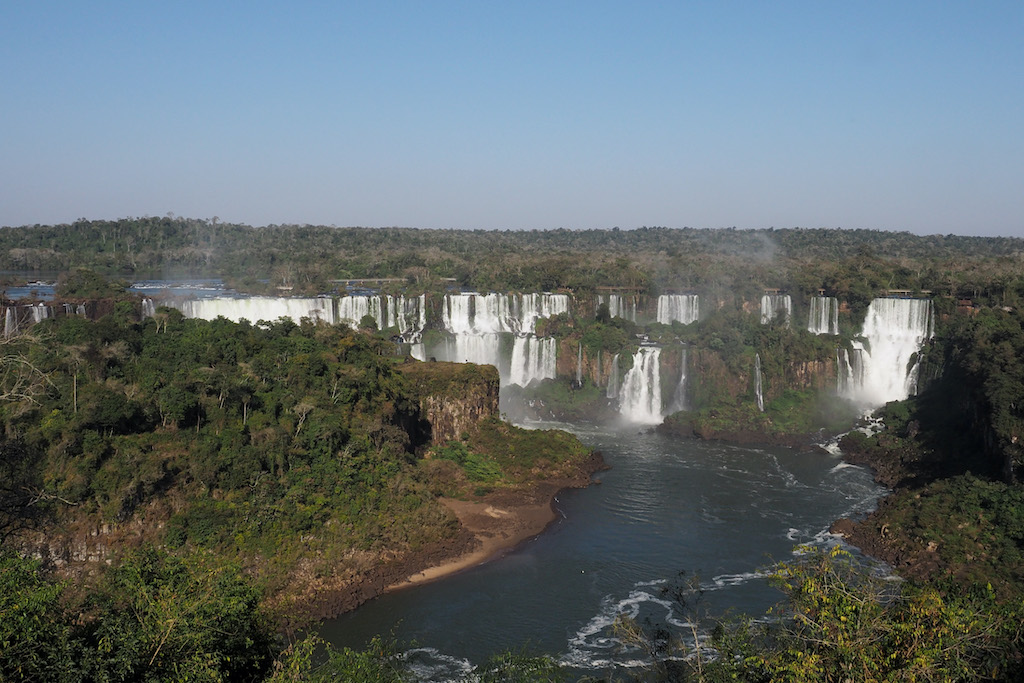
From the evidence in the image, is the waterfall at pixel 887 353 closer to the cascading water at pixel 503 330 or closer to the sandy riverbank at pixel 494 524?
the cascading water at pixel 503 330

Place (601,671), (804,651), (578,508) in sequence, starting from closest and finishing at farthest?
(804,651)
(601,671)
(578,508)

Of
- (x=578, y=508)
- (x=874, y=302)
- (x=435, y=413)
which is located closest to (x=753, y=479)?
(x=578, y=508)

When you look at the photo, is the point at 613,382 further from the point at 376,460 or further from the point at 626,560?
the point at 626,560

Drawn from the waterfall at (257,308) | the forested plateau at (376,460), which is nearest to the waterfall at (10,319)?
the forested plateau at (376,460)

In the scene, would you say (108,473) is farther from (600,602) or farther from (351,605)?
(600,602)

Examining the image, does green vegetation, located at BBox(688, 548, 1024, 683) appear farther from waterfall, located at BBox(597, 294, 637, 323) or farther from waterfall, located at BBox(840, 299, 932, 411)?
waterfall, located at BBox(597, 294, 637, 323)

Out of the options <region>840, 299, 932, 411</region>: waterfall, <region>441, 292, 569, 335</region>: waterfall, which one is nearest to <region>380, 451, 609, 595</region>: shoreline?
<region>441, 292, 569, 335</region>: waterfall

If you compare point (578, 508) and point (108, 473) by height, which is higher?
point (108, 473)

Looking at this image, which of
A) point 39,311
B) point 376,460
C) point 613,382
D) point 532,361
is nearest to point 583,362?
point 613,382
